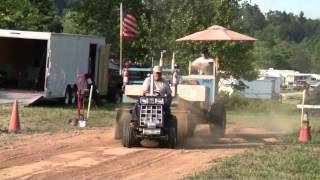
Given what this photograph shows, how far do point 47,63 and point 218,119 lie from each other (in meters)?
9.64

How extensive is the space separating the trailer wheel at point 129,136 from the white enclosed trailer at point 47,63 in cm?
1094

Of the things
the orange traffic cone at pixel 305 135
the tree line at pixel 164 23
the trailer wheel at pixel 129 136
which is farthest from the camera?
the tree line at pixel 164 23

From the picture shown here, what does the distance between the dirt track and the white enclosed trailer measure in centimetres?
826

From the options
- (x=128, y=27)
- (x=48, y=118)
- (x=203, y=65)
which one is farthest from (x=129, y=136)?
(x=128, y=27)

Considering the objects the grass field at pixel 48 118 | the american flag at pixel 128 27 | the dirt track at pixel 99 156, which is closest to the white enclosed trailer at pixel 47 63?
the american flag at pixel 128 27

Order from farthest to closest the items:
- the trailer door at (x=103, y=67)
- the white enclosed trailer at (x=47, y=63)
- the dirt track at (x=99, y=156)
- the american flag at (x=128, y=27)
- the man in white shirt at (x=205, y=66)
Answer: the trailer door at (x=103, y=67)
the american flag at (x=128, y=27)
the white enclosed trailer at (x=47, y=63)
the man in white shirt at (x=205, y=66)
the dirt track at (x=99, y=156)

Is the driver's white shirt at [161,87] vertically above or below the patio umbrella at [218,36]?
below

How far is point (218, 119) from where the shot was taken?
711 inches

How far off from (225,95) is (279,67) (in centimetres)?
10593

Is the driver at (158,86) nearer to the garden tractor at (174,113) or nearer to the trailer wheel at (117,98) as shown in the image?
the garden tractor at (174,113)

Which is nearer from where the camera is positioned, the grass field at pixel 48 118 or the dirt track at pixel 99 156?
the dirt track at pixel 99 156

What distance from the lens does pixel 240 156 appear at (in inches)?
530

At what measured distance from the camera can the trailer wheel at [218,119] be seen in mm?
18016

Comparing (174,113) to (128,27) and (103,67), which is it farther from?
(103,67)
